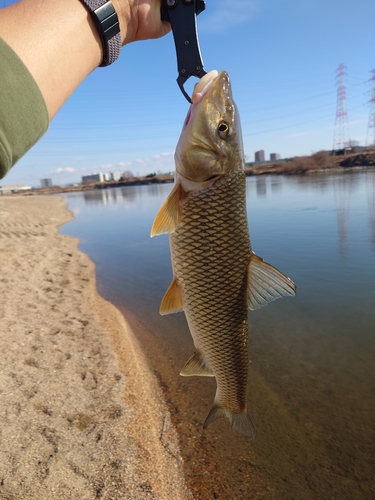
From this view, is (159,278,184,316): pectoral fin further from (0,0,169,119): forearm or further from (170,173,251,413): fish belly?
(0,0,169,119): forearm

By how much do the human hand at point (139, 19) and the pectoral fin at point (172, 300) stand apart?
1.33 meters

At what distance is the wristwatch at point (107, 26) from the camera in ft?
4.26

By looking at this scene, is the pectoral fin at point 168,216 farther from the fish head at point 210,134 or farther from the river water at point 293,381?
the river water at point 293,381

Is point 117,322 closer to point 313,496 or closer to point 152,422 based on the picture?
point 152,422

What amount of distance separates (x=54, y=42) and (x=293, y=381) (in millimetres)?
5006

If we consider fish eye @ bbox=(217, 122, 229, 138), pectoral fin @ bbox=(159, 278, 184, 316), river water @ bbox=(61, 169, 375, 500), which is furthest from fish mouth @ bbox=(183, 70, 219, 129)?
river water @ bbox=(61, 169, 375, 500)

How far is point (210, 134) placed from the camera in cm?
202

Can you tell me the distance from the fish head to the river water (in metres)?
3.01

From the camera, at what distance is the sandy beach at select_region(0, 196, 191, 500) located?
2.96 metres

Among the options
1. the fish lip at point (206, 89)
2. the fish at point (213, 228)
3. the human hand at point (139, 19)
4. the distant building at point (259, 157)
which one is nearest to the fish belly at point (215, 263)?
the fish at point (213, 228)

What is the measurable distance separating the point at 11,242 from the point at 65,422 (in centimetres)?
1097

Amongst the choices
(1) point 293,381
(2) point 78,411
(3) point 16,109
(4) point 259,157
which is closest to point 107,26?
(3) point 16,109

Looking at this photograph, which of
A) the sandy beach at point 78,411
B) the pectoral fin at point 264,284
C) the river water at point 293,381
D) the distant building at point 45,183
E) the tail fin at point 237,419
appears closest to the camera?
the pectoral fin at point 264,284

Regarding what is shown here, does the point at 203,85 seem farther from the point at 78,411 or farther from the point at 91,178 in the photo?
the point at 91,178
